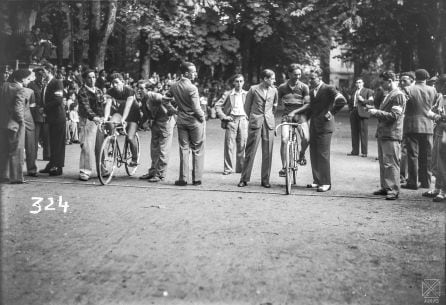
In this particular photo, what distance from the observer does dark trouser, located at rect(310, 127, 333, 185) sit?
36.0 ft

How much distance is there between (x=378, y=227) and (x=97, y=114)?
5928 mm

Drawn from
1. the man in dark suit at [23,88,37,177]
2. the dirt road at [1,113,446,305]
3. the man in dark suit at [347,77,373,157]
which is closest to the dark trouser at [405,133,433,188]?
the dirt road at [1,113,446,305]

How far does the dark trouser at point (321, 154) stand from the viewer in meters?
11.0

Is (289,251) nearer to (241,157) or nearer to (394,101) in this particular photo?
(394,101)

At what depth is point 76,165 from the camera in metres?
13.9

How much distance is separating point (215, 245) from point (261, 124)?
4858mm

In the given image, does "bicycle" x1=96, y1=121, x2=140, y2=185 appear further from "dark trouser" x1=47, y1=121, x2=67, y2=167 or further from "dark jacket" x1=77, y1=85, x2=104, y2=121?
"dark trouser" x1=47, y1=121, x2=67, y2=167

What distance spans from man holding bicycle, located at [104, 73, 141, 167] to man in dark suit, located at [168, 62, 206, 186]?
36.2 inches

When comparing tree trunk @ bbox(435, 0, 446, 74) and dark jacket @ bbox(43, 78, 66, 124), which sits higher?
tree trunk @ bbox(435, 0, 446, 74)

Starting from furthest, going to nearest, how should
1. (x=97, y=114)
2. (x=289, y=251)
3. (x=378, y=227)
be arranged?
(x=97, y=114) < (x=378, y=227) < (x=289, y=251)

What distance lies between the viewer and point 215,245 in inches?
271

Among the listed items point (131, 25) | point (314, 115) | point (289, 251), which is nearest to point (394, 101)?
point (314, 115)

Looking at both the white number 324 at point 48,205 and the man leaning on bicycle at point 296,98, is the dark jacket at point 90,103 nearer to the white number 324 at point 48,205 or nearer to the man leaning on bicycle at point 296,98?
the white number 324 at point 48,205

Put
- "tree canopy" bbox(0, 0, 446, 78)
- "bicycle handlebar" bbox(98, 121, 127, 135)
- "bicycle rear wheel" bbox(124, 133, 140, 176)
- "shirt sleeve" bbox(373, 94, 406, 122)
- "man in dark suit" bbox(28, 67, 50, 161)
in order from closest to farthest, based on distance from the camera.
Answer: "shirt sleeve" bbox(373, 94, 406, 122) < "bicycle handlebar" bbox(98, 121, 127, 135) < "bicycle rear wheel" bbox(124, 133, 140, 176) < "man in dark suit" bbox(28, 67, 50, 161) < "tree canopy" bbox(0, 0, 446, 78)
